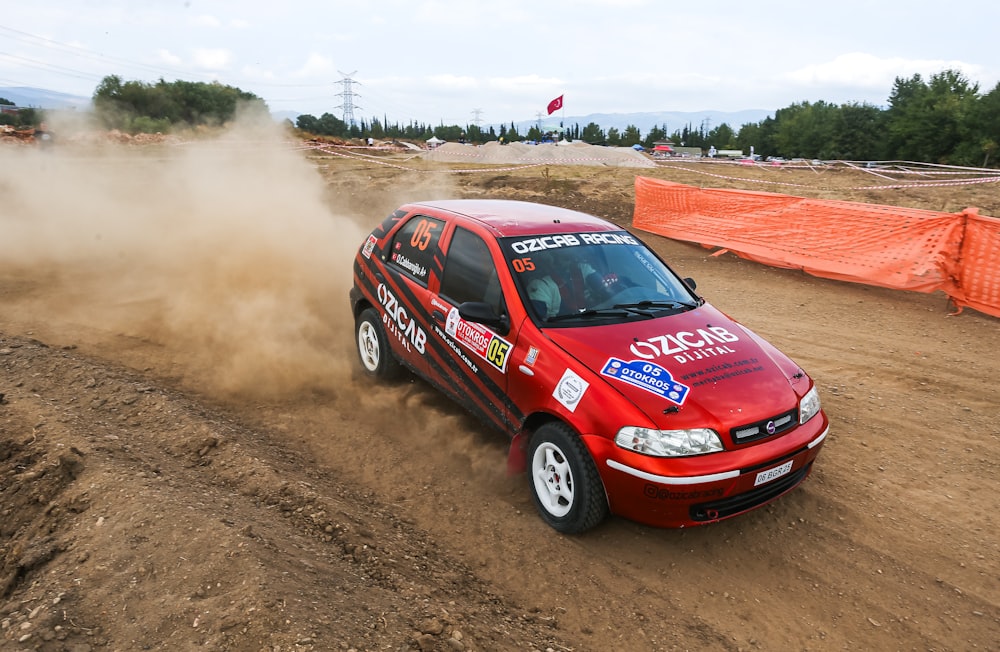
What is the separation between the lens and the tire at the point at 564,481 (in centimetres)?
335

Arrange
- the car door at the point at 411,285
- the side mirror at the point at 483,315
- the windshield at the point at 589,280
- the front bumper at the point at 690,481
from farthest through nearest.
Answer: the car door at the point at 411,285 → the windshield at the point at 589,280 → the side mirror at the point at 483,315 → the front bumper at the point at 690,481

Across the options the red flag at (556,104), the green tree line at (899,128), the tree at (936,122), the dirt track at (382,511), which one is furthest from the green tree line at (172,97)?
the tree at (936,122)

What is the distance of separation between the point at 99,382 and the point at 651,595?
16.4 feet

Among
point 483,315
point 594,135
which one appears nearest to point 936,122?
point 594,135

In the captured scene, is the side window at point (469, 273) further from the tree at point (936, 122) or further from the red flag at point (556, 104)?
the tree at point (936, 122)

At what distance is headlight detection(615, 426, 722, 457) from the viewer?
10.3 ft

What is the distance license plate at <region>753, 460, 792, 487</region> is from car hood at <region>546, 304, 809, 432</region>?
0.29m

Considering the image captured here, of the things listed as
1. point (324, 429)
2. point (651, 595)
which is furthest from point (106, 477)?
point (651, 595)

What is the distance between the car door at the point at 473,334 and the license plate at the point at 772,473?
146cm

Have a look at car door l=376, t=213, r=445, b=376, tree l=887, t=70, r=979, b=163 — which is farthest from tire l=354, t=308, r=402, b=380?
tree l=887, t=70, r=979, b=163

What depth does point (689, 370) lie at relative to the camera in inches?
137

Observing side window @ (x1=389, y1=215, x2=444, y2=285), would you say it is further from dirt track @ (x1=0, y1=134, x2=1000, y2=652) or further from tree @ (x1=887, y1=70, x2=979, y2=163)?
tree @ (x1=887, y1=70, x2=979, y2=163)

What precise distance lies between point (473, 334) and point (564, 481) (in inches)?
48.2

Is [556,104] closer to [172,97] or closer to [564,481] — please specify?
[172,97]
